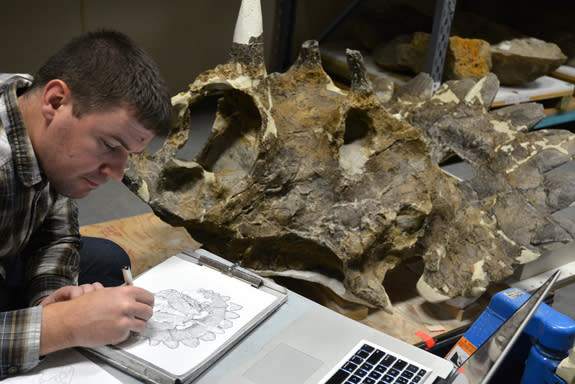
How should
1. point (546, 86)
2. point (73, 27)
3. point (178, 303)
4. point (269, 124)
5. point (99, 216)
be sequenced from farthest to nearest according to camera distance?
point (546, 86) < point (73, 27) < point (99, 216) < point (269, 124) < point (178, 303)

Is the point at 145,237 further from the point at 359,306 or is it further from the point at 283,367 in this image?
the point at 283,367

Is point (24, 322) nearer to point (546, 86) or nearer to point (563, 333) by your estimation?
point (563, 333)

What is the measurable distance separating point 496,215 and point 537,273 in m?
0.38

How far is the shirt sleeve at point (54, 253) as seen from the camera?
113 centimetres

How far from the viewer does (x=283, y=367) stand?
0.89 meters

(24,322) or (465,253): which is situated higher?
(24,322)

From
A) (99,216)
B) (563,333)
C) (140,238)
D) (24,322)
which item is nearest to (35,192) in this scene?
(24,322)

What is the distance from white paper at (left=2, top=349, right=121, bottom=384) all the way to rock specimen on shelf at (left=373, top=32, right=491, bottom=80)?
2.45 metres

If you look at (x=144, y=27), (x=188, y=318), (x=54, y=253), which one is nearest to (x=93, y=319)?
(x=188, y=318)

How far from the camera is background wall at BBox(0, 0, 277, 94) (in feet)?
8.63

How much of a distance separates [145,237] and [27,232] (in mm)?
793

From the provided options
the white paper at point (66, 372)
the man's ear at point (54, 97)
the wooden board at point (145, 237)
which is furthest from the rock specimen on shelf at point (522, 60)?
the white paper at point (66, 372)

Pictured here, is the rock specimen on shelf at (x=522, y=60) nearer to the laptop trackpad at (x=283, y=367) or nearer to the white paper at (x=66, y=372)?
the laptop trackpad at (x=283, y=367)

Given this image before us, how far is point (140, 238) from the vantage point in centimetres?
192
